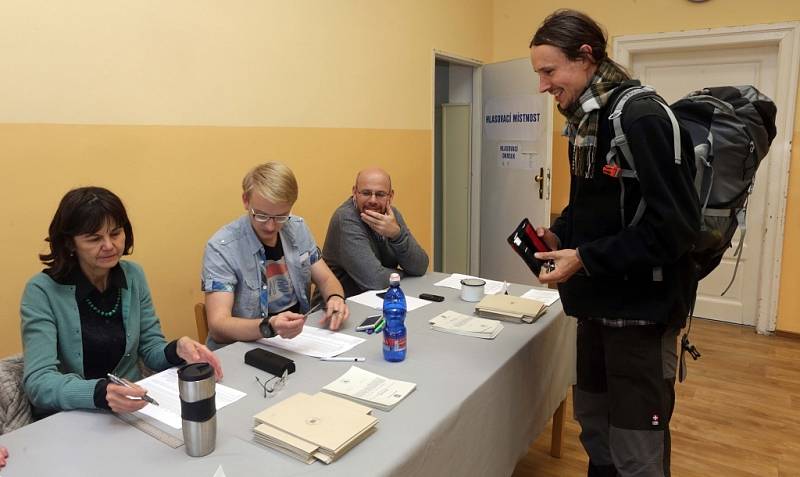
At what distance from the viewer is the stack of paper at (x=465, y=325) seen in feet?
5.99

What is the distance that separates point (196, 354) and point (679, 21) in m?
4.17

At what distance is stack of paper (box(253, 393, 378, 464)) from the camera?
44.0 inches

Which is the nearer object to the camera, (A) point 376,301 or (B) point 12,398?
(B) point 12,398

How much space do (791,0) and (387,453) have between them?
4.24 meters

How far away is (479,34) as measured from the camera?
473cm

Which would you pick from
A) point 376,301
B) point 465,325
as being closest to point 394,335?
point 465,325

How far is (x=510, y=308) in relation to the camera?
202cm

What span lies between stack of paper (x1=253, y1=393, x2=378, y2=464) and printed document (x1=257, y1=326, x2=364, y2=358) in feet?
1.19

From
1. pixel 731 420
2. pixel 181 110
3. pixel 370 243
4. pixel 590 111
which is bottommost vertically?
Answer: pixel 731 420

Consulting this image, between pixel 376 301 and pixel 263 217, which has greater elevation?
pixel 263 217

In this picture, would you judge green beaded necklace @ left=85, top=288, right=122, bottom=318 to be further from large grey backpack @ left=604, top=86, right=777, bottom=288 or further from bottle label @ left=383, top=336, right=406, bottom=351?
large grey backpack @ left=604, top=86, right=777, bottom=288

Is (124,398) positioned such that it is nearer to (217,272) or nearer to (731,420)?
(217,272)

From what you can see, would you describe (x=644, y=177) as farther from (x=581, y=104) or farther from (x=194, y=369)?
(x=194, y=369)

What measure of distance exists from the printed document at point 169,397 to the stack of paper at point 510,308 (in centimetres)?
96
